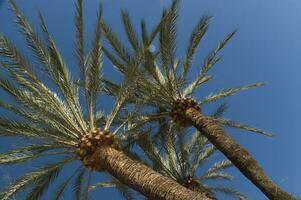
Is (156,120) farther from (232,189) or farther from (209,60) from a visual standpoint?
(232,189)

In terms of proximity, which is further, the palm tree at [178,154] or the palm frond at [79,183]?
the palm tree at [178,154]

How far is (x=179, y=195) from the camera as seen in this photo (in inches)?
313

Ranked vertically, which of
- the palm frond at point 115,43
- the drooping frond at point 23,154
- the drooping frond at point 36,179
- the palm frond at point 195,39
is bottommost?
the drooping frond at point 36,179

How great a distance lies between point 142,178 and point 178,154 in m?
7.77

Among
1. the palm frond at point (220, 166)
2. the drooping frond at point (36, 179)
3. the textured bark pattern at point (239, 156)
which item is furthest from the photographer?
the palm frond at point (220, 166)

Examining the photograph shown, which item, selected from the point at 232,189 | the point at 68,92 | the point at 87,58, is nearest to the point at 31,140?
the point at 68,92

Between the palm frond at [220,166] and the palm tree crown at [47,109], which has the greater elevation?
the palm frond at [220,166]

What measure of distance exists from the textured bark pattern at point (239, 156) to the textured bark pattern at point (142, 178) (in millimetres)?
2813

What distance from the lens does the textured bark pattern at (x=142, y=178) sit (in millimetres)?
8086

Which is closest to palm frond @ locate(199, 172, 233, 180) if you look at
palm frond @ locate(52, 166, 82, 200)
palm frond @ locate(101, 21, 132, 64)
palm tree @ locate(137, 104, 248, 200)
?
palm tree @ locate(137, 104, 248, 200)

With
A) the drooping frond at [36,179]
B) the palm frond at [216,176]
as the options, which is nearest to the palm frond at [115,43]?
the drooping frond at [36,179]

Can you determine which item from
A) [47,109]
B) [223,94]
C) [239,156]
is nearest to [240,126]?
[223,94]

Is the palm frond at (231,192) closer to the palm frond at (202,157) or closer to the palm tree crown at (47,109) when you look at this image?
the palm frond at (202,157)

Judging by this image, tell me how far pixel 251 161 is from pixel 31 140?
499 cm
